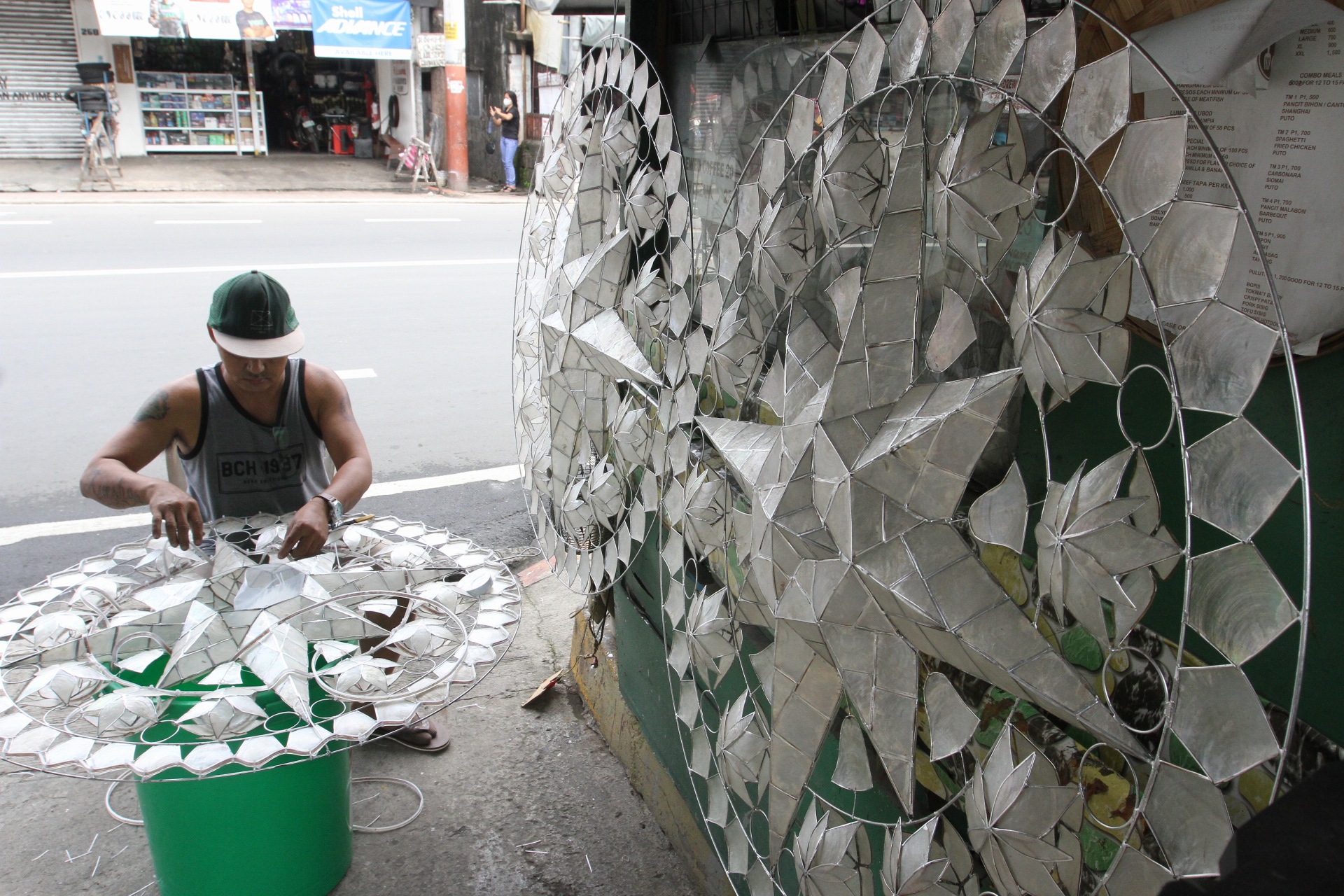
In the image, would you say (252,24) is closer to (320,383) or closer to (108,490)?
(320,383)

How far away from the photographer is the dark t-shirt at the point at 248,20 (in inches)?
592

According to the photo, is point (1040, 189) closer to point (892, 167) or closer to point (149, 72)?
point (892, 167)

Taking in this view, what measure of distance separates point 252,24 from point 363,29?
5.29 feet

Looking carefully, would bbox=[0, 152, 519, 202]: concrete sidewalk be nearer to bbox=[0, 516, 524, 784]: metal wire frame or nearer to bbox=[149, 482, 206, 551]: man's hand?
bbox=[149, 482, 206, 551]: man's hand

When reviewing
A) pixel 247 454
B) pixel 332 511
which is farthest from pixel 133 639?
pixel 247 454

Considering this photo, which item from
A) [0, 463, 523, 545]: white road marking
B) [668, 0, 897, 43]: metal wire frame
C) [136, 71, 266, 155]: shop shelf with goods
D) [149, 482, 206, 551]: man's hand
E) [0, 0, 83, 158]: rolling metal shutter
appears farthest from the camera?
[136, 71, 266, 155]: shop shelf with goods

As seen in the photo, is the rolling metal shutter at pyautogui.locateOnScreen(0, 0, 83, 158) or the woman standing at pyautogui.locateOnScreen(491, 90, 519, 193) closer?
the woman standing at pyautogui.locateOnScreen(491, 90, 519, 193)

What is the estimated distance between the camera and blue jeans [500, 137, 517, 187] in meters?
14.6

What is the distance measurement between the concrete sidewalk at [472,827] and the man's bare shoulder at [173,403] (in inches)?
41.5

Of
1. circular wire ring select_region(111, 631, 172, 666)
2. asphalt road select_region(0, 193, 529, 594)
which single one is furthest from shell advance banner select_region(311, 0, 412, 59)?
circular wire ring select_region(111, 631, 172, 666)

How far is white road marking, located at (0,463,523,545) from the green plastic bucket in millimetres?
1692

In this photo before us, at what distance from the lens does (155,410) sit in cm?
274

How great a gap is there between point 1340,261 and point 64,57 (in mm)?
17935

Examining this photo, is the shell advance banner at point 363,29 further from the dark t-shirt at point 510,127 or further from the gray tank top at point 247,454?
the gray tank top at point 247,454
